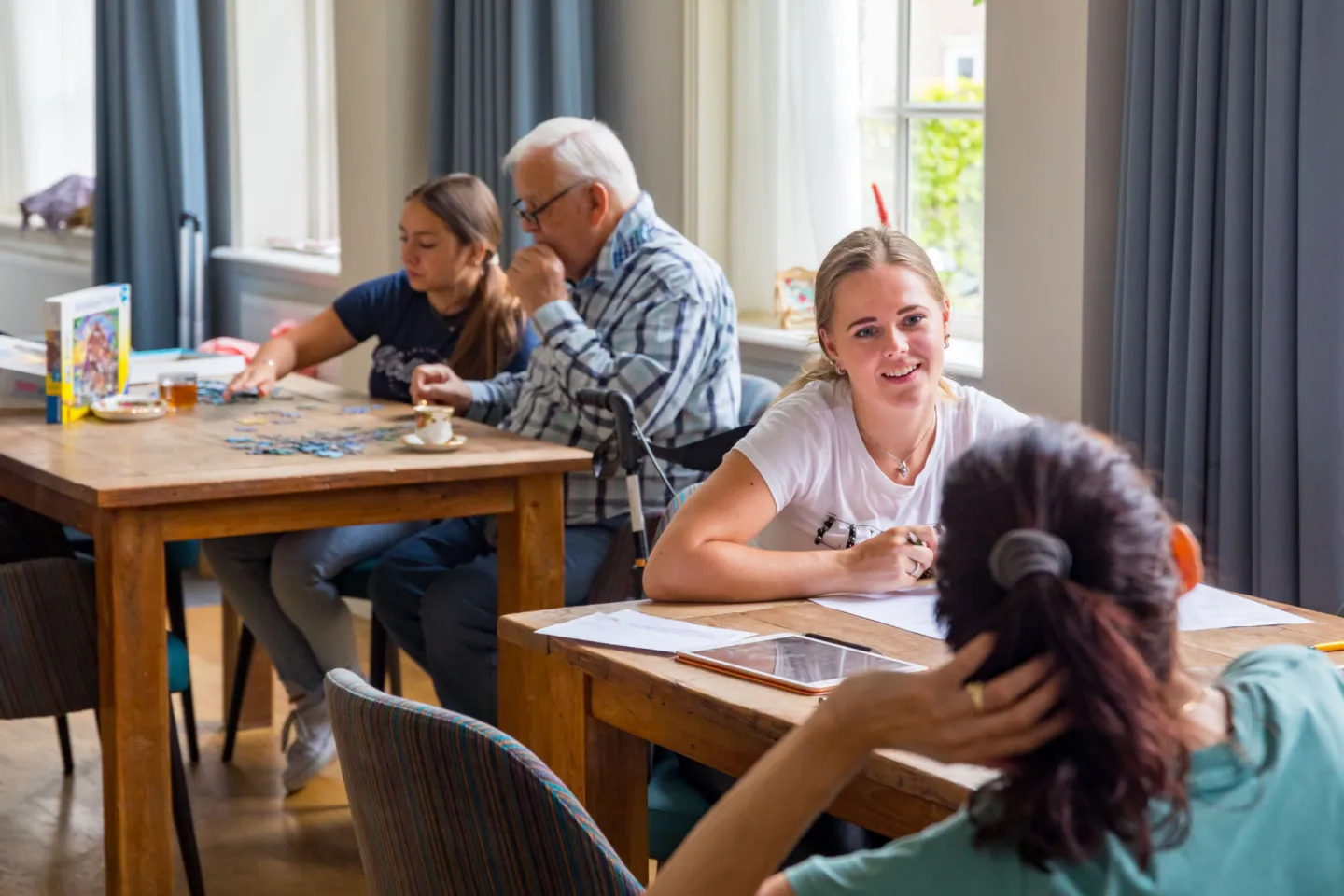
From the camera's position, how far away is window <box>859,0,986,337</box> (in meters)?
3.59

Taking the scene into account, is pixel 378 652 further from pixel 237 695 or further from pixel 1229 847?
pixel 1229 847

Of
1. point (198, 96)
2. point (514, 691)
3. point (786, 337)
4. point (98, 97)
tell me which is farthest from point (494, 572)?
point (98, 97)

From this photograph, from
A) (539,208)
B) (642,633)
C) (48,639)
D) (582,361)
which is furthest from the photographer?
(539,208)

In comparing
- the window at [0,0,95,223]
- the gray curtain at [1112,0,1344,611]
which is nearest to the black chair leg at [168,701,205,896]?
the gray curtain at [1112,0,1344,611]

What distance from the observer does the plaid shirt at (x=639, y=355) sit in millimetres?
2945

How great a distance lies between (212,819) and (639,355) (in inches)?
50.0

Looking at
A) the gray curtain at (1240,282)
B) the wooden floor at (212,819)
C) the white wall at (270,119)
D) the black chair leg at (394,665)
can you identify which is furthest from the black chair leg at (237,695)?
the white wall at (270,119)

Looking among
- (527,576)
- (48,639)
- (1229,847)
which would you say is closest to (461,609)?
→ (527,576)

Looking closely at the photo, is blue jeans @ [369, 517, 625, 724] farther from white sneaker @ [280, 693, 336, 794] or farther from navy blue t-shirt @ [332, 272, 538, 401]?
navy blue t-shirt @ [332, 272, 538, 401]

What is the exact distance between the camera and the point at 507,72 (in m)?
4.10

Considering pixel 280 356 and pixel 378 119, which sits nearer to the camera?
pixel 280 356

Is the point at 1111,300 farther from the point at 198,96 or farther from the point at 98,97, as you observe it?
the point at 98,97

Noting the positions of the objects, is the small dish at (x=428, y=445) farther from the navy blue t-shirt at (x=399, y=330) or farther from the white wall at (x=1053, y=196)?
the white wall at (x=1053, y=196)

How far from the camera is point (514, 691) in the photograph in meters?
2.90
